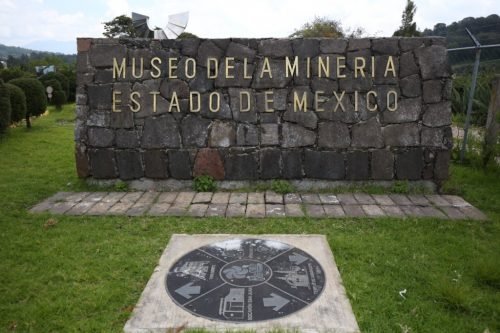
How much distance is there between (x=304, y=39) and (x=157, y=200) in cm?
248

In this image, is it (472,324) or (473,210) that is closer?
(472,324)

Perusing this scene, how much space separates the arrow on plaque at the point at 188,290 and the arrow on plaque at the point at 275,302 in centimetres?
45

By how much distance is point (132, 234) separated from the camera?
3.74 m

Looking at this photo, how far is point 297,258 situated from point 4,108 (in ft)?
24.1

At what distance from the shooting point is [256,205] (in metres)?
4.43

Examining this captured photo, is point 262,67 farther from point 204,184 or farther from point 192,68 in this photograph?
point 204,184

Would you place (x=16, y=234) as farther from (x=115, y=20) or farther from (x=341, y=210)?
(x=115, y=20)

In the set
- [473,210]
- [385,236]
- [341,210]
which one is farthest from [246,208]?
[473,210]

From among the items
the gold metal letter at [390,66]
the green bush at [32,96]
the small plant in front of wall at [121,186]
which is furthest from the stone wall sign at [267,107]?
the green bush at [32,96]

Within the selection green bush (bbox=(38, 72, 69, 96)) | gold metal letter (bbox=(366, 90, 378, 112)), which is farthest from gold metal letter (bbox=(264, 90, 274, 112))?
green bush (bbox=(38, 72, 69, 96))

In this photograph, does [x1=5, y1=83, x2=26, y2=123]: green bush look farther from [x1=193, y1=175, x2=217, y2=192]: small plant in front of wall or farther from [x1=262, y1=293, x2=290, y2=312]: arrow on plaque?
[x1=262, y1=293, x2=290, y2=312]: arrow on plaque

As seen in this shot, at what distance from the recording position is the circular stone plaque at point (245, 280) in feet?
8.20

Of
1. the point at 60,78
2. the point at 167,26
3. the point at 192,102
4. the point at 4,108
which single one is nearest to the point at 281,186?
the point at 192,102

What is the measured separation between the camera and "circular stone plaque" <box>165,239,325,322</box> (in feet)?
8.20
